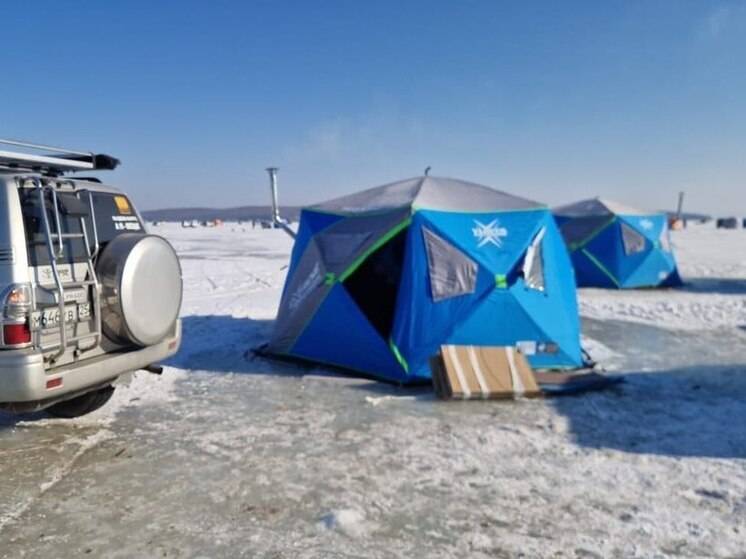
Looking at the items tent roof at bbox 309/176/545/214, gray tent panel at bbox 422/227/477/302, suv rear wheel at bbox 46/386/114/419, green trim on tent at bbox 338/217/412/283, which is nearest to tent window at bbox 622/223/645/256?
tent roof at bbox 309/176/545/214

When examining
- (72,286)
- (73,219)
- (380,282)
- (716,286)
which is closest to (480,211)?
(380,282)

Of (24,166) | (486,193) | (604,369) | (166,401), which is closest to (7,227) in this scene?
(24,166)

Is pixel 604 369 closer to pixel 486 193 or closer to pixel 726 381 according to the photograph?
pixel 726 381

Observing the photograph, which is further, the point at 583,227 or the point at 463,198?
the point at 583,227

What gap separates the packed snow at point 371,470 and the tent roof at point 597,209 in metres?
9.62

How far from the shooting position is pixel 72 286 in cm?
441

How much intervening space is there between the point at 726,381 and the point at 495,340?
3.01 m

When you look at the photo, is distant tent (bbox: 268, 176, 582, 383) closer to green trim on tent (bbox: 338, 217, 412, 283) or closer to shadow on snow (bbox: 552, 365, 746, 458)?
green trim on tent (bbox: 338, 217, 412, 283)

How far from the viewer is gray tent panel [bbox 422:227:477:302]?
7094 mm

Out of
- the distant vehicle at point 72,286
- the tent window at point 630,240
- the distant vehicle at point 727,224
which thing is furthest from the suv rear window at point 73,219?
the distant vehicle at point 727,224

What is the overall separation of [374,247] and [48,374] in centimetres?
424

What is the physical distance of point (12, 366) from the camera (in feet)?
13.1

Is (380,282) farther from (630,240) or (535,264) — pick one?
(630,240)

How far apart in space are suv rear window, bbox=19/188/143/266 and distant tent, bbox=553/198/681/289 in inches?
555
